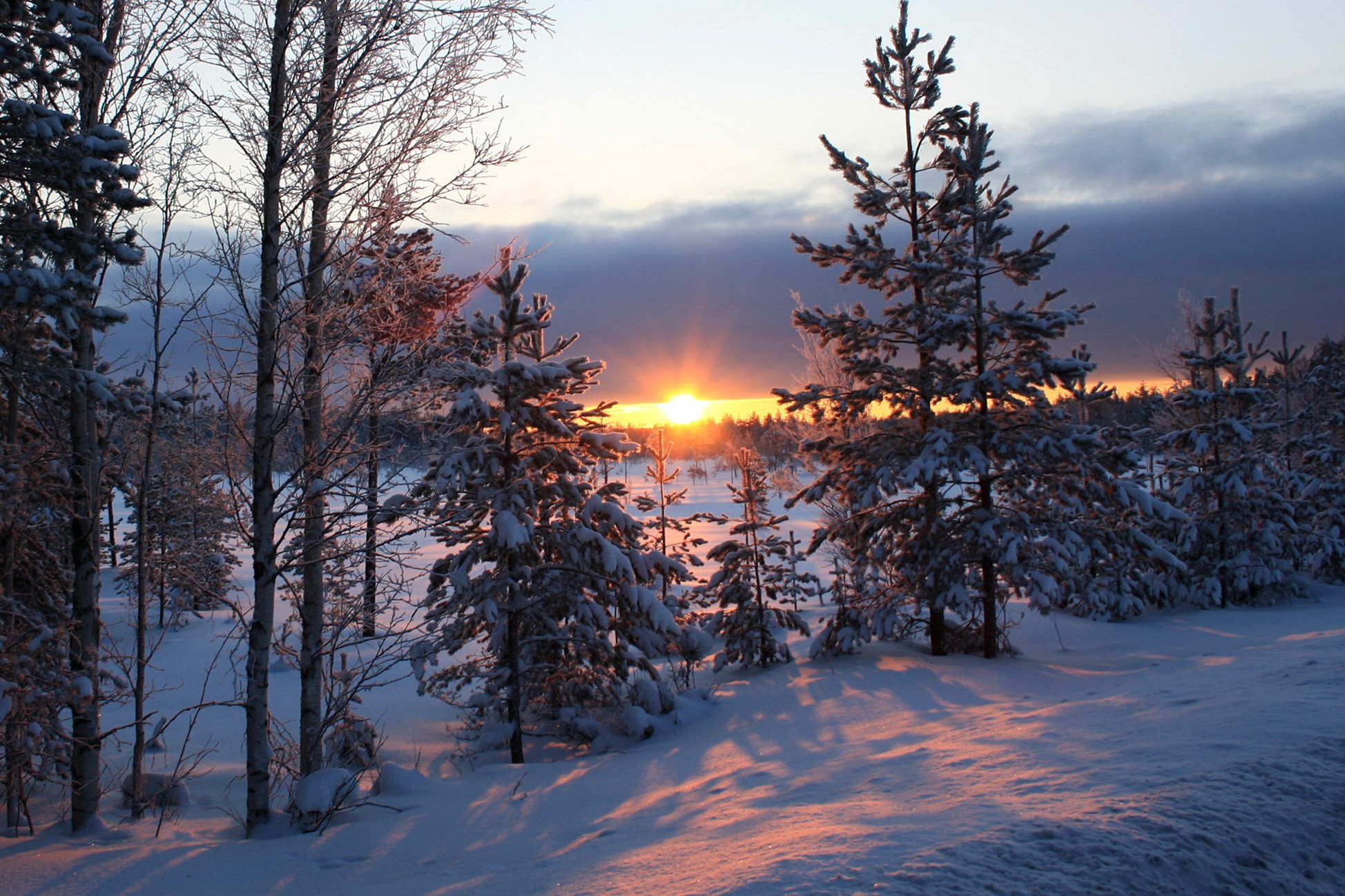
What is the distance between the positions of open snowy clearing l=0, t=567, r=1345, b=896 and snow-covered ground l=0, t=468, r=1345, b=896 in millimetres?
22

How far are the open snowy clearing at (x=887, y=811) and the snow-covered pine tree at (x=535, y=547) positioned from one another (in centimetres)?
156

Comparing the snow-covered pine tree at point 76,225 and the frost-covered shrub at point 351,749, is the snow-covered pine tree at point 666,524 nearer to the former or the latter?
the frost-covered shrub at point 351,749

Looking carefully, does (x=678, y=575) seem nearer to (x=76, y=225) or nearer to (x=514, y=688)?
(x=514, y=688)

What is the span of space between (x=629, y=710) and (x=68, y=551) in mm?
8899

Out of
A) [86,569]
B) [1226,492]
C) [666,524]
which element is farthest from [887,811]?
[1226,492]

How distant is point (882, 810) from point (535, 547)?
814 cm

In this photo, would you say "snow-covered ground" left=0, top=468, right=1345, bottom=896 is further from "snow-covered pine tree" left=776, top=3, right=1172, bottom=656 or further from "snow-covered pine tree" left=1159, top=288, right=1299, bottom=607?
"snow-covered pine tree" left=1159, top=288, right=1299, bottom=607

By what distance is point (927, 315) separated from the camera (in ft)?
44.5

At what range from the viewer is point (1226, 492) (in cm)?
2067

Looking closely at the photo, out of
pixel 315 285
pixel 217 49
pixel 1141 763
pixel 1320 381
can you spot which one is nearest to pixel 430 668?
pixel 315 285

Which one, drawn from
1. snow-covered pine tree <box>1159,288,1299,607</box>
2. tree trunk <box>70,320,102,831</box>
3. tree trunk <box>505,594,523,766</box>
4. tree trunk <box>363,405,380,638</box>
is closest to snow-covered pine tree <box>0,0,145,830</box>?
tree trunk <box>70,320,102,831</box>

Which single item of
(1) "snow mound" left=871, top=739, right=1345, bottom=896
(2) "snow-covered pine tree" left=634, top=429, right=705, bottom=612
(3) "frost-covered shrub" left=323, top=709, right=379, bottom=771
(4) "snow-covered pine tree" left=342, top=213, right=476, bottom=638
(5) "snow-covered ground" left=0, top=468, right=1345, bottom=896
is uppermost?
(4) "snow-covered pine tree" left=342, top=213, right=476, bottom=638

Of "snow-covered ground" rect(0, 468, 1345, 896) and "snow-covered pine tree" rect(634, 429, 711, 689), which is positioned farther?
"snow-covered pine tree" rect(634, 429, 711, 689)

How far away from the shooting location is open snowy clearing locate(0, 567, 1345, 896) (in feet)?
11.7
